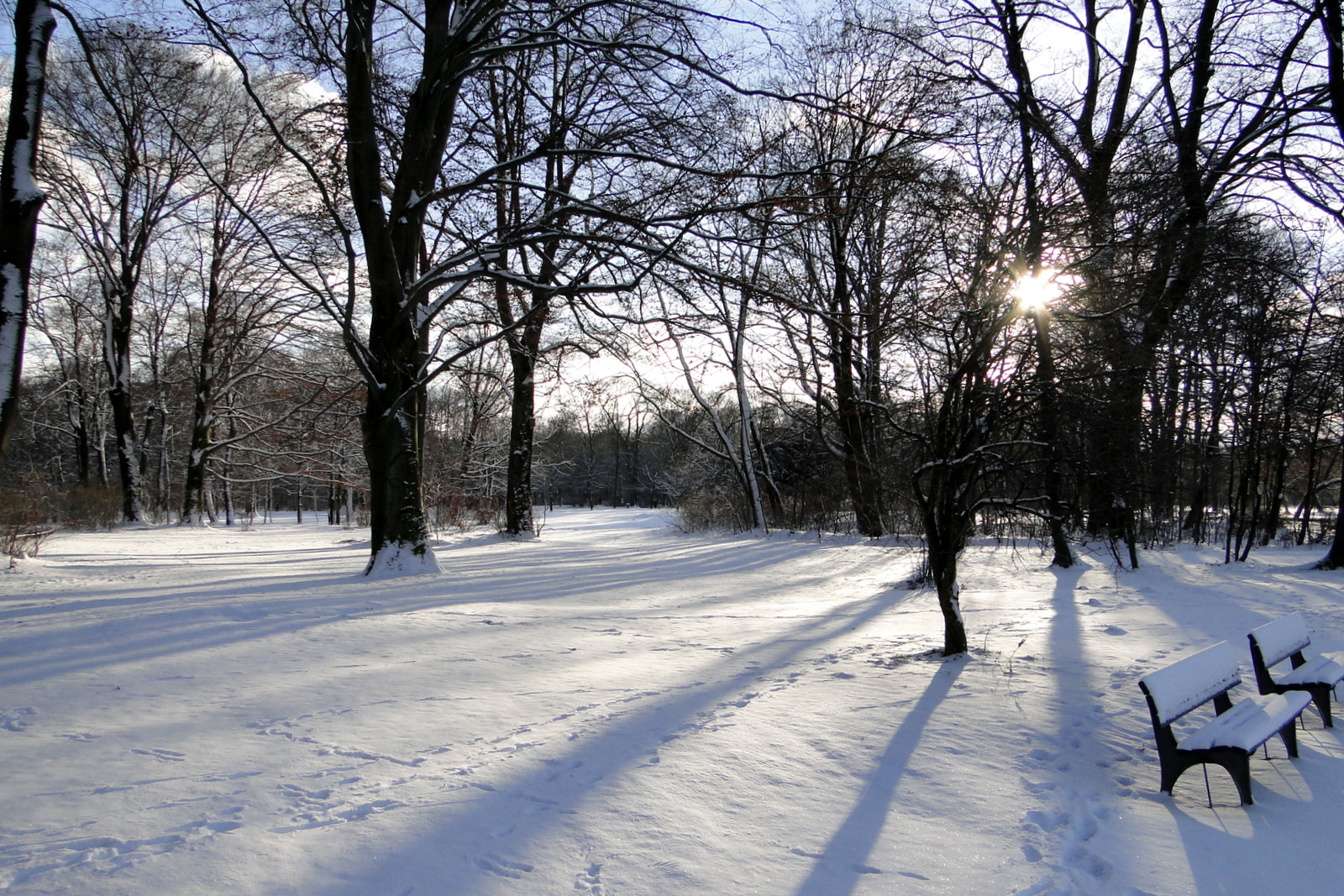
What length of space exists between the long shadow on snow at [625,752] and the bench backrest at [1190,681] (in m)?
1.15

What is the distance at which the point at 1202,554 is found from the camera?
504 inches

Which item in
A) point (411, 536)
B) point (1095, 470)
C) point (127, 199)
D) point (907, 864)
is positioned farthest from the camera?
point (127, 199)

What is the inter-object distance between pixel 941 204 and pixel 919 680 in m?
3.92

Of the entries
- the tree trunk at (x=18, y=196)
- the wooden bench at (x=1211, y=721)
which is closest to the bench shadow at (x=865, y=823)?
the wooden bench at (x=1211, y=721)

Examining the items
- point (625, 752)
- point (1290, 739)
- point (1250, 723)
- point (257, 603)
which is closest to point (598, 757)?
point (625, 752)

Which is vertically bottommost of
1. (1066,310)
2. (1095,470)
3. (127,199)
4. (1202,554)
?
(1202,554)

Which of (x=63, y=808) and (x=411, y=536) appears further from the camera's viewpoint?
(x=411, y=536)

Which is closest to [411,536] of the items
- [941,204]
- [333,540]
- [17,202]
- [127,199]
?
[17,202]

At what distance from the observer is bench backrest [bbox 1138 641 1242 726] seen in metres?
3.16

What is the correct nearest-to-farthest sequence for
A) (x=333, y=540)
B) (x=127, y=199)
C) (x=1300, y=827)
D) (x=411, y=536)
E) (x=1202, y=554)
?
(x=1300, y=827) → (x=411, y=536) → (x=1202, y=554) → (x=333, y=540) → (x=127, y=199)

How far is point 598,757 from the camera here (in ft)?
10.7

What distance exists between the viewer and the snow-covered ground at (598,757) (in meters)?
2.39

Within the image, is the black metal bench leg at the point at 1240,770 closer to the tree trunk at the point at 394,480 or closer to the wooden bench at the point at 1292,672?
the wooden bench at the point at 1292,672

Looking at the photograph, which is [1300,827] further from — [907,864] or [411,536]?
[411,536]
